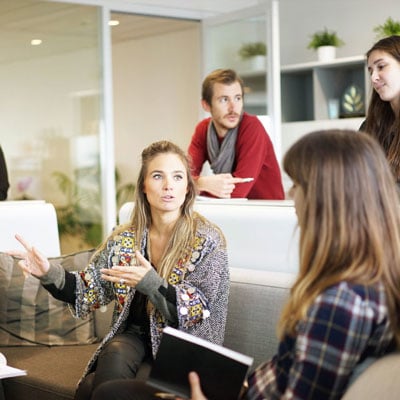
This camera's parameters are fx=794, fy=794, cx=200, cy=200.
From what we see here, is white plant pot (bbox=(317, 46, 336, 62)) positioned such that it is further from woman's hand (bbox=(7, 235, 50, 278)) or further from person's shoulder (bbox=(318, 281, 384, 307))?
person's shoulder (bbox=(318, 281, 384, 307))

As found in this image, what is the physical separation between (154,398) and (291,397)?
557mm

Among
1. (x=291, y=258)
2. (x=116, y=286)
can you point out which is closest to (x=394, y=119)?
(x=291, y=258)

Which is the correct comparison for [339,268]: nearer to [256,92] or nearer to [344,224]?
[344,224]

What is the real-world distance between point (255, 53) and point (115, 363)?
4161mm

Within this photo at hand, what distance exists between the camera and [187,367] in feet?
5.54

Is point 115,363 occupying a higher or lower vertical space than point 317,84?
lower

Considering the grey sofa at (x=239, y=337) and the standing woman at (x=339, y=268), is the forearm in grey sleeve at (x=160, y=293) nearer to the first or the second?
the grey sofa at (x=239, y=337)

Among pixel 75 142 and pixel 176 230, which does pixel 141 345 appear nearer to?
pixel 176 230

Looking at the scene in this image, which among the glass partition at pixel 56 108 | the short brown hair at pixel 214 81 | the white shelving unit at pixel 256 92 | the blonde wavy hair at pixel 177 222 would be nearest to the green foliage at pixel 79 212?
the glass partition at pixel 56 108

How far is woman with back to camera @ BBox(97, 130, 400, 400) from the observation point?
54.6 inches

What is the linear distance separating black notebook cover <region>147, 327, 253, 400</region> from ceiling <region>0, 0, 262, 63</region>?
13.8 feet

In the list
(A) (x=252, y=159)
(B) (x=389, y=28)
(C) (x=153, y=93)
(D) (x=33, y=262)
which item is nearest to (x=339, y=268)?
(D) (x=33, y=262)

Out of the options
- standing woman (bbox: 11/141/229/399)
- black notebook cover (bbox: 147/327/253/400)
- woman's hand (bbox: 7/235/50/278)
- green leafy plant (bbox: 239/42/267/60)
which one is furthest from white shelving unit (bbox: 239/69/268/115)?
black notebook cover (bbox: 147/327/253/400)

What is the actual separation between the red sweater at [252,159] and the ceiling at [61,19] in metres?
2.25
